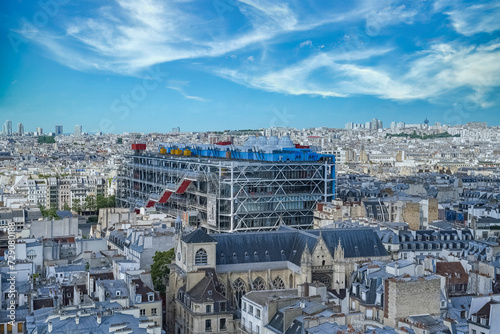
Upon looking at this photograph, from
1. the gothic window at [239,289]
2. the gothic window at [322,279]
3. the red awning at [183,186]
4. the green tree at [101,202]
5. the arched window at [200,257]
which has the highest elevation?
the red awning at [183,186]

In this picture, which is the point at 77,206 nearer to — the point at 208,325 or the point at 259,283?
the point at 259,283

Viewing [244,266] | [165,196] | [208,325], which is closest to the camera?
[208,325]

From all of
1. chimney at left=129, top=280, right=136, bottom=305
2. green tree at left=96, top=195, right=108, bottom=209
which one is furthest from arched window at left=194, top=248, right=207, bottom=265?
green tree at left=96, top=195, right=108, bottom=209

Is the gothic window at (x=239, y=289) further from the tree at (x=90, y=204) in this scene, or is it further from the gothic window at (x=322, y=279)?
the tree at (x=90, y=204)

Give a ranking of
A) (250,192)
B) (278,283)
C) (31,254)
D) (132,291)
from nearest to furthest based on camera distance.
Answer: (132,291) → (278,283) → (31,254) → (250,192)

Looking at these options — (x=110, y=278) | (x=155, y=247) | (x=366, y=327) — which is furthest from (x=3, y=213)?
(x=366, y=327)

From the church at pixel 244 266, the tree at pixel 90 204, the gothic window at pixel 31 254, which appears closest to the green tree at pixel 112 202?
the tree at pixel 90 204

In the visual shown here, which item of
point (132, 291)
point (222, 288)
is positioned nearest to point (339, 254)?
point (222, 288)
